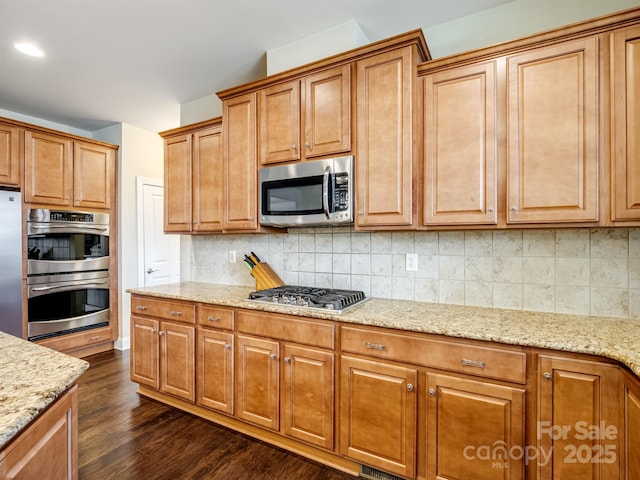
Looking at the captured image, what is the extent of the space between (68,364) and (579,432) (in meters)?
1.96

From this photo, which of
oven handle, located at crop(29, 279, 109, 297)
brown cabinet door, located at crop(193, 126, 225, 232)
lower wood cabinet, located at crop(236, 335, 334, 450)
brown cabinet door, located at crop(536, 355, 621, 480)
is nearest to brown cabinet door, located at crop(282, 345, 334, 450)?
lower wood cabinet, located at crop(236, 335, 334, 450)

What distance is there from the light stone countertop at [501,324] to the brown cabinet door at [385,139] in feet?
1.76

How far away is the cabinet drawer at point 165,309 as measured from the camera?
8.05 ft

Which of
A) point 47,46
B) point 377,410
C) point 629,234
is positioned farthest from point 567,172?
point 47,46

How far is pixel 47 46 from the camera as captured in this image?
8.15 ft

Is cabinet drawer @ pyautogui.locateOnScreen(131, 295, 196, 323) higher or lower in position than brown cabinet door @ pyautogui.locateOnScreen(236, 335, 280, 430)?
higher

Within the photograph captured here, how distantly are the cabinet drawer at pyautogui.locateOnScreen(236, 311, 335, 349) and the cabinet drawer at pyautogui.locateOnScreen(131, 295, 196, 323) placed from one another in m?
0.48

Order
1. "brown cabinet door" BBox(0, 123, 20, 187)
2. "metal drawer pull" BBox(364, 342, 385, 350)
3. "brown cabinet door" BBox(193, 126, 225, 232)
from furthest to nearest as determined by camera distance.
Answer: "brown cabinet door" BBox(0, 123, 20, 187) < "brown cabinet door" BBox(193, 126, 225, 232) < "metal drawer pull" BBox(364, 342, 385, 350)

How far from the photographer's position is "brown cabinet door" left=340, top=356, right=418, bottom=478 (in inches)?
65.7

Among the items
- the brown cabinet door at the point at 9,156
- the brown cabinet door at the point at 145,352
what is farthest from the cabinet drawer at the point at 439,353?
the brown cabinet door at the point at 9,156

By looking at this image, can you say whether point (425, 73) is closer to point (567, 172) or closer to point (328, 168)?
point (328, 168)

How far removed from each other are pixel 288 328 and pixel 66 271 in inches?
116

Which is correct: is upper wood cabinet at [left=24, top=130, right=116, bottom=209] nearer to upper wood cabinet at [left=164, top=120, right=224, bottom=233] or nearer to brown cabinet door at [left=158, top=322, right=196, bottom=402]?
upper wood cabinet at [left=164, top=120, right=224, bottom=233]

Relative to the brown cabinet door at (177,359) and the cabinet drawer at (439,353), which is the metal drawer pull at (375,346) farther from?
the brown cabinet door at (177,359)
